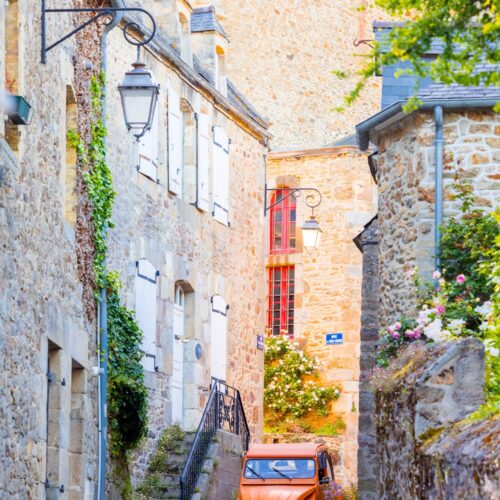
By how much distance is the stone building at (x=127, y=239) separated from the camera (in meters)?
12.3

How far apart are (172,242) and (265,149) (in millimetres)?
5197

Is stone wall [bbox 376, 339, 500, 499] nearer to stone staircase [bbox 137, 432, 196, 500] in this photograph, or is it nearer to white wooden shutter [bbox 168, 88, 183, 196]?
stone staircase [bbox 137, 432, 196, 500]

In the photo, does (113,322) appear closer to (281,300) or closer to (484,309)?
(484,309)

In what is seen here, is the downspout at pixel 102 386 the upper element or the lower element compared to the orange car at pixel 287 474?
upper

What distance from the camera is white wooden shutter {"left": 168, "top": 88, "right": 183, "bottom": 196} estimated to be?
72.1ft

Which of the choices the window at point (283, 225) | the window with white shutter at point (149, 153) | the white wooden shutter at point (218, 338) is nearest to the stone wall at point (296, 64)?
the window at point (283, 225)

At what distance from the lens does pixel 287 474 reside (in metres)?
19.8

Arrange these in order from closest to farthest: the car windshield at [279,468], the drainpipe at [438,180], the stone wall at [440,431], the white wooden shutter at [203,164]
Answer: the stone wall at [440,431], the drainpipe at [438,180], the car windshield at [279,468], the white wooden shutter at [203,164]

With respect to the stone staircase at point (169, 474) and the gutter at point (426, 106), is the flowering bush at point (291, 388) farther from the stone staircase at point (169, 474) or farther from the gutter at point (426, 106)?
the gutter at point (426, 106)

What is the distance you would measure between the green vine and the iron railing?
4.66 ft

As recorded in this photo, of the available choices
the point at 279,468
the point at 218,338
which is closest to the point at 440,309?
the point at 279,468

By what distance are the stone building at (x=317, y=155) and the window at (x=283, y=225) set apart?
0.23 feet

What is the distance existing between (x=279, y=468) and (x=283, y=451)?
33cm

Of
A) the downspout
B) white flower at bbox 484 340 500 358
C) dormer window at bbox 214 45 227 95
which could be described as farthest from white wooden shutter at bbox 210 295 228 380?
white flower at bbox 484 340 500 358
